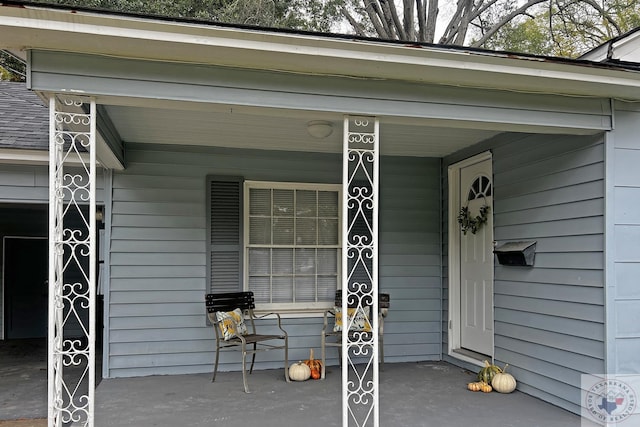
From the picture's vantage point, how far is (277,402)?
13.0 ft

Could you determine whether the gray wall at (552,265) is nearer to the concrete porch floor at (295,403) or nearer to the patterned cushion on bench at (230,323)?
the concrete porch floor at (295,403)

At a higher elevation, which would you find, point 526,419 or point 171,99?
point 171,99

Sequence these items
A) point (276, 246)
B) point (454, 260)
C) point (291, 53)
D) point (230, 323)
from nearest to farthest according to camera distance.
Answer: point (291, 53), point (230, 323), point (276, 246), point (454, 260)

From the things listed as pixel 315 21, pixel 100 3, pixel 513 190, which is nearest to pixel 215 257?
pixel 513 190

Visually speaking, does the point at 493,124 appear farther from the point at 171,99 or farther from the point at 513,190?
the point at 171,99

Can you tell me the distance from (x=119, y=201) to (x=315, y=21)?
797 centimetres

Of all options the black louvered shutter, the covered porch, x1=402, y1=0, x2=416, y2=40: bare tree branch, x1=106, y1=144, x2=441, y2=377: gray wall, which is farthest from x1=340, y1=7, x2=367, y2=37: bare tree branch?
the black louvered shutter

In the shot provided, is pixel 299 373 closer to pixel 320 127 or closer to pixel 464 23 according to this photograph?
pixel 320 127

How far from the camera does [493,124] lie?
3207 mm

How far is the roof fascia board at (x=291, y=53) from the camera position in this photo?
243 cm

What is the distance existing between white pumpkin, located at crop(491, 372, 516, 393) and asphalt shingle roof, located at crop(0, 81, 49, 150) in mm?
4331

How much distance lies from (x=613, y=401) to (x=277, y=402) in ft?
7.82

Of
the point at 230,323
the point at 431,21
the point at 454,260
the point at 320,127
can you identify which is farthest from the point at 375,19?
the point at 230,323

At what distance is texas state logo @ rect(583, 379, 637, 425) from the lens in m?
3.35
